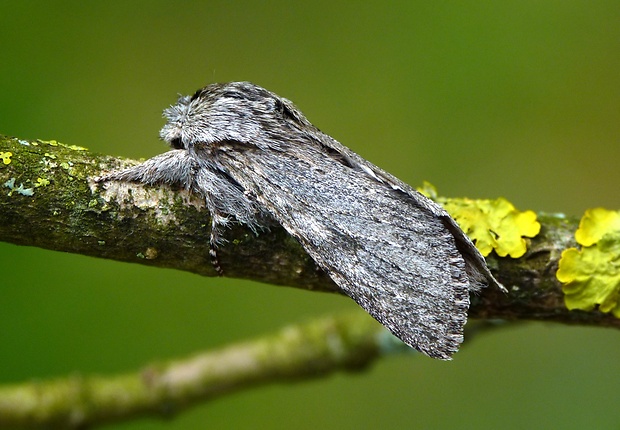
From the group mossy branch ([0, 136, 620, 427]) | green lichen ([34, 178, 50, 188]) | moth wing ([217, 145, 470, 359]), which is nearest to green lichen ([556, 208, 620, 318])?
mossy branch ([0, 136, 620, 427])

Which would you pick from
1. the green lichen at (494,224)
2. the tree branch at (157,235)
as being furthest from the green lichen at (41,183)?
the green lichen at (494,224)

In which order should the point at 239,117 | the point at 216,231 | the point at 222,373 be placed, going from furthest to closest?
the point at 222,373 → the point at 239,117 → the point at 216,231

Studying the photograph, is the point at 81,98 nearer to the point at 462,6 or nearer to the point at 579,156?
the point at 462,6

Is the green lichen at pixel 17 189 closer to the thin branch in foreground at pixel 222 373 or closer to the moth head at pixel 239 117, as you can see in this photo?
the moth head at pixel 239 117

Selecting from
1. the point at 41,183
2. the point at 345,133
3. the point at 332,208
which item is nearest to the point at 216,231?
the point at 332,208

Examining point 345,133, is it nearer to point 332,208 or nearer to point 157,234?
point 332,208

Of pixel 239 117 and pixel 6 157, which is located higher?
pixel 239 117
